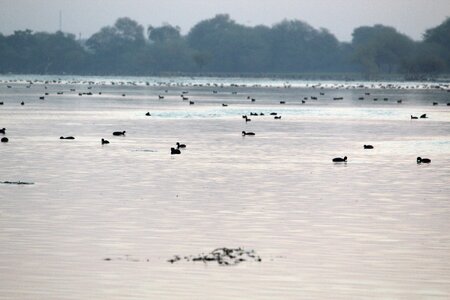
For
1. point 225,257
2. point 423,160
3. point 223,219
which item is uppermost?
point 225,257

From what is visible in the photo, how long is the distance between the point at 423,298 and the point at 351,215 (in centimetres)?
773

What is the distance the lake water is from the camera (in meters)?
15.4

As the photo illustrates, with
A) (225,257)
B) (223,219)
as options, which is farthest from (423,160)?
(225,257)

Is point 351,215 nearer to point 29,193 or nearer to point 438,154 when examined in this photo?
point 29,193

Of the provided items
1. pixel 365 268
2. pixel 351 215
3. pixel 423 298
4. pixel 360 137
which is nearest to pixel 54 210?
pixel 351 215

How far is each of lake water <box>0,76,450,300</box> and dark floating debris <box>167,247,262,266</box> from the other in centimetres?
20

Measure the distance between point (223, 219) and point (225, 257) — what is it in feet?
13.6

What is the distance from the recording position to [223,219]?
21.4m

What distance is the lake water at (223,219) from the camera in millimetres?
15398

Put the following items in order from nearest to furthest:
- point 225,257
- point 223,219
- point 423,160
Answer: point 225,257
point 223,219
point 423,160

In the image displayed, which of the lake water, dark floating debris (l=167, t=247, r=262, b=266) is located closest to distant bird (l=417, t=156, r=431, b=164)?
the lake water

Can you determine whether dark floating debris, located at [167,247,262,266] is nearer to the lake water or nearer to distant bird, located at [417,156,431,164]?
the lake water

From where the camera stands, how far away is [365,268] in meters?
16.5

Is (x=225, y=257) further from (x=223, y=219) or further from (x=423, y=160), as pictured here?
(x=423, y=160)
